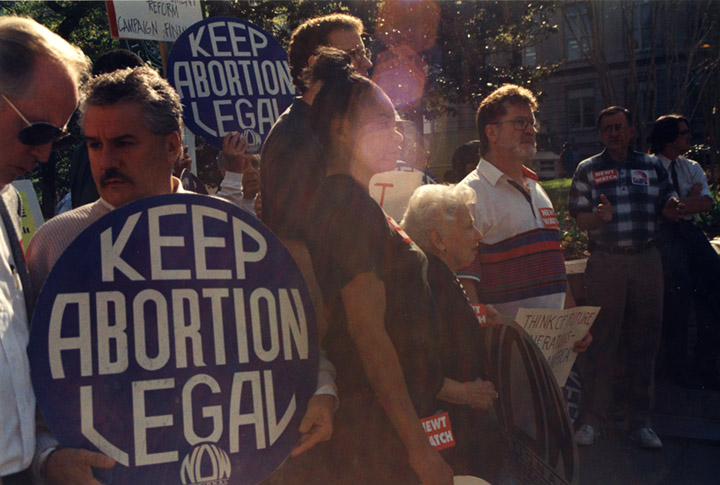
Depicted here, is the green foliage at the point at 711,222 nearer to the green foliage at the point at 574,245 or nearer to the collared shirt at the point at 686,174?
the green foliage at the point at 574,245

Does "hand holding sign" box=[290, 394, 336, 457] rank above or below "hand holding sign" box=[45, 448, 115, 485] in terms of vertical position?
below

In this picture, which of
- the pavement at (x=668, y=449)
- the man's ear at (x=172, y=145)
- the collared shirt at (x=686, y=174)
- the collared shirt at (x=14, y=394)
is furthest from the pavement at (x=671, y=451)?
the collared shirt at (x=14, y=394)

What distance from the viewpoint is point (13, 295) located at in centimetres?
158

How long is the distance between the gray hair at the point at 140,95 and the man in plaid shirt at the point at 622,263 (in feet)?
11.3

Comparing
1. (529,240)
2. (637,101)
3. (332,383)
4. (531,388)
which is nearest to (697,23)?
(637,101)

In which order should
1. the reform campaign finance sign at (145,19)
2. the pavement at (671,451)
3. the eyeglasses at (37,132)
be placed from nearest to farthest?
the eyeglasses at (37,132) < the reform campaign finance sign at (145,19) < the pavement at (671,451)

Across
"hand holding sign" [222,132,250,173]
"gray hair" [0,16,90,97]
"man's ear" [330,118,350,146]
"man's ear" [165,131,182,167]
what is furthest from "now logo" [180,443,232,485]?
"hand holding sign" [222,132,250,173]

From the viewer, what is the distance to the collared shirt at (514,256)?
328 cm

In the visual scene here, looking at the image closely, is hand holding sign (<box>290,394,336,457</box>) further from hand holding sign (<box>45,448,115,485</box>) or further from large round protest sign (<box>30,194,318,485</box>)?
hand holding sign (<box>45,448,115,485</box>)

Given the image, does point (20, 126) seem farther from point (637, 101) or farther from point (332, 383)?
point (637, 101)

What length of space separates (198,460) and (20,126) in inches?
34.5

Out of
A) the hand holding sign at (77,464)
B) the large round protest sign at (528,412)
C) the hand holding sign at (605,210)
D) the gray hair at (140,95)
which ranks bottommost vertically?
the large round protest sign at (528,412)

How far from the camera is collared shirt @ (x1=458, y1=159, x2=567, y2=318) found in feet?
10.8

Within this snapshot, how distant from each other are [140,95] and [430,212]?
4.06ft
